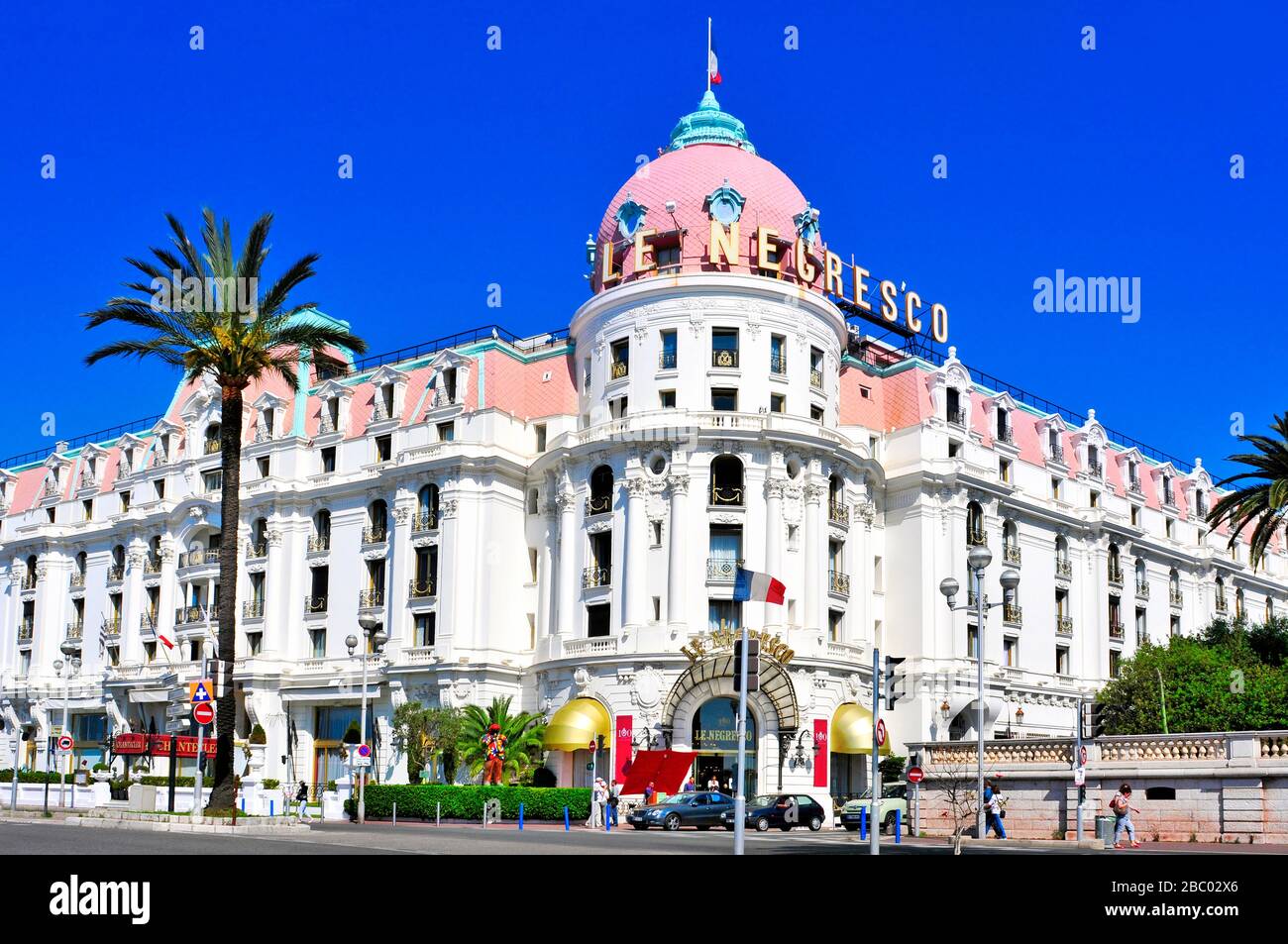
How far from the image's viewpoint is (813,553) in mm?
61500

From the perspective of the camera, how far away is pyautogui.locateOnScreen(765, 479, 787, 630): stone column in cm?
6000

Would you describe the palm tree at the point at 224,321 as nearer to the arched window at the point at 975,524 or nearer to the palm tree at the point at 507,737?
the palm tree at the point at 507,737

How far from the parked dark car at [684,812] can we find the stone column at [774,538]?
38.2ft

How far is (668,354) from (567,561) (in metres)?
10.0

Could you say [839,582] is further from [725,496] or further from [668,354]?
[668,354]

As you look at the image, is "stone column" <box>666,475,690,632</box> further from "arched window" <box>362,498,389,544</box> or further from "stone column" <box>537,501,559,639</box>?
"arched window" <box>362,498,389,544</box>

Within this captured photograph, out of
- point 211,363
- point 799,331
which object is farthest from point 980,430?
point 211,363

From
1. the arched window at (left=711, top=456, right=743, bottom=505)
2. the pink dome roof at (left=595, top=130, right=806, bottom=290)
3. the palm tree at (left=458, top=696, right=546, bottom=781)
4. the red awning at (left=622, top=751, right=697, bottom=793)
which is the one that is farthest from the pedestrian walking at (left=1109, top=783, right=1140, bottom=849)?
the pink dome roof at (left=595, top=130, right=806, bottom=290)

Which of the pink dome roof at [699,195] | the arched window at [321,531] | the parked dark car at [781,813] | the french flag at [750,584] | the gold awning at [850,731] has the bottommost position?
the parked dark car at [781,813]

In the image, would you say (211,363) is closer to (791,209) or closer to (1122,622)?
(791,209)

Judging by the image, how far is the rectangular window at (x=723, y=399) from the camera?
206ft

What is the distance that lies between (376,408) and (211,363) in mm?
30483

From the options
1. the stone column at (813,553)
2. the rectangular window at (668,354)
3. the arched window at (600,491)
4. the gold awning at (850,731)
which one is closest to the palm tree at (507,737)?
the arched window at (600,491)
